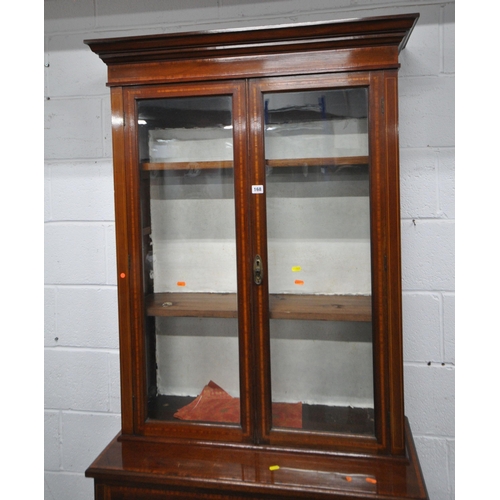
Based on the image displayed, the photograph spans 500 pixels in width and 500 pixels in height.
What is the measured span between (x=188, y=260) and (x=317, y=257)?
402 mm

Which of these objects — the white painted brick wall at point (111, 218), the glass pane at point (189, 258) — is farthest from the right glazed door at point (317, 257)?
the white painted brick wall at point (111, 218)

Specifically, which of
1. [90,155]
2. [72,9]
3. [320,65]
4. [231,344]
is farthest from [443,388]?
[72,9]

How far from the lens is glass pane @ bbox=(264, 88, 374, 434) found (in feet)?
4.28

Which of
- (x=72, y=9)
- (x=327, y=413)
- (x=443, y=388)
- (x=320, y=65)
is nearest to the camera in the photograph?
(x=320, y=65)

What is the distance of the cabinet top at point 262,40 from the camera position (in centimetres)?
121

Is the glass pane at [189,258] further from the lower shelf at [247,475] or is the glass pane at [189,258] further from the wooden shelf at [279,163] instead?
the lower shelf at [247,475]

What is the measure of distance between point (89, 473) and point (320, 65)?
4.17 feet

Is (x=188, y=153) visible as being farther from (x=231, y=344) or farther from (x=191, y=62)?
(x=231, y=344)

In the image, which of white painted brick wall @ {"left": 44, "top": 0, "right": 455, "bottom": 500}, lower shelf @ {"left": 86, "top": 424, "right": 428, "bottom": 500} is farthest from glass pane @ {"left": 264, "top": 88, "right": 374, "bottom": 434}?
white painted brick wall @ {"left": 44, "top": 0, "right": 455, "bottom": 500}

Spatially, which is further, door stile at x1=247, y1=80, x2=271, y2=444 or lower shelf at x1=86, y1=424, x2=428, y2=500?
door stile at x1=247, y1=80, x2=271, y2=444

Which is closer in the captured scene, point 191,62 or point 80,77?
point 191,62

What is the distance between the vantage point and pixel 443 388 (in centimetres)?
154

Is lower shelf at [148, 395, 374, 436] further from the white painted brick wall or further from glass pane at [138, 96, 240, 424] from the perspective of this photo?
the white painted brick wall

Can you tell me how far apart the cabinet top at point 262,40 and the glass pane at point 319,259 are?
0.42 feet
